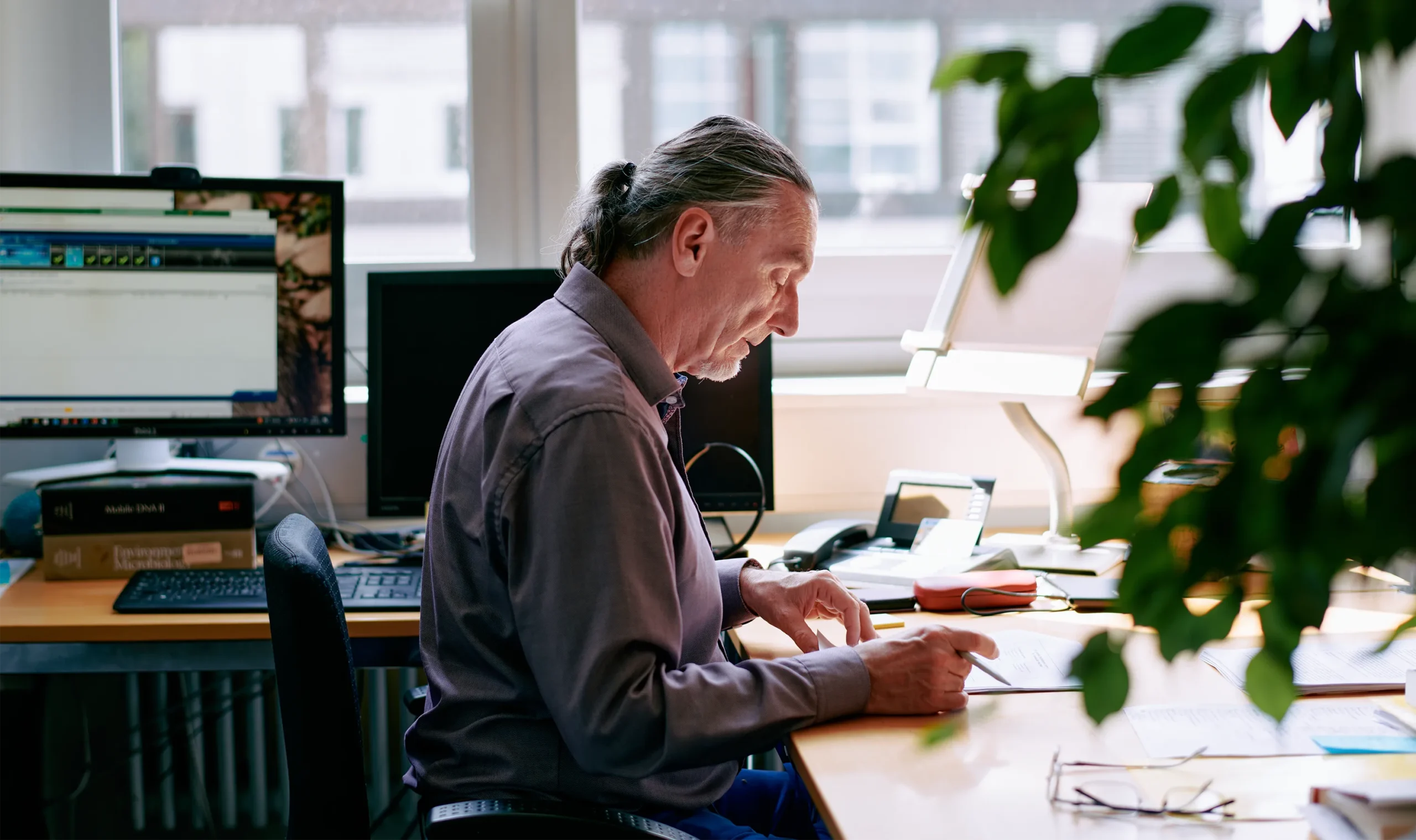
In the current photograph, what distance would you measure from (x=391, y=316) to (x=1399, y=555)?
1794mm

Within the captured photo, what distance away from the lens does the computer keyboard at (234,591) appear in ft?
5.51

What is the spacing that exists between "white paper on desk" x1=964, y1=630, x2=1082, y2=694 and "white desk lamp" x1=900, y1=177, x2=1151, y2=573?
0.39 m

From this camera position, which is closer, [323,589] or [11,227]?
[323,589]

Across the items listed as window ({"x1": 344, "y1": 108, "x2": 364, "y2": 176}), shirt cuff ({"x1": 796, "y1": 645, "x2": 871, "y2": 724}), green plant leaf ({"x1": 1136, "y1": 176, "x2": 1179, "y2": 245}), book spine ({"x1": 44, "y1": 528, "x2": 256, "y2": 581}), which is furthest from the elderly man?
window ({"x1": 344, "y1": 108, "x2": 364, "y2": 176})

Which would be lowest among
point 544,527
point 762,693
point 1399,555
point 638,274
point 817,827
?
point 817,827

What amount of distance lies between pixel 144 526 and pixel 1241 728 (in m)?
1.65

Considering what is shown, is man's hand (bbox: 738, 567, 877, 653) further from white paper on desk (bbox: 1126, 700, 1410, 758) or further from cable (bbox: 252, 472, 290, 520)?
cable (bbox: 252, 472, 290, 520)

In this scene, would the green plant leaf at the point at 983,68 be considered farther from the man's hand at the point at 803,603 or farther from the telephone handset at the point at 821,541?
the telephone handset at the point at 821,541

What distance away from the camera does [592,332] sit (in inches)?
49.4

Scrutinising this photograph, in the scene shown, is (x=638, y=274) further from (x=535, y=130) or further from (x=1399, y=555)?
(x=535, y=130)

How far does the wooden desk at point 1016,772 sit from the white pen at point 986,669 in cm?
3

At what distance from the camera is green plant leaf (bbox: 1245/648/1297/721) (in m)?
0.41

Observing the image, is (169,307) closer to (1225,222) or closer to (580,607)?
(580,607)

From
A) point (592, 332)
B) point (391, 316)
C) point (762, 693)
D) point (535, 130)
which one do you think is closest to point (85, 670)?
point (391, 316)
